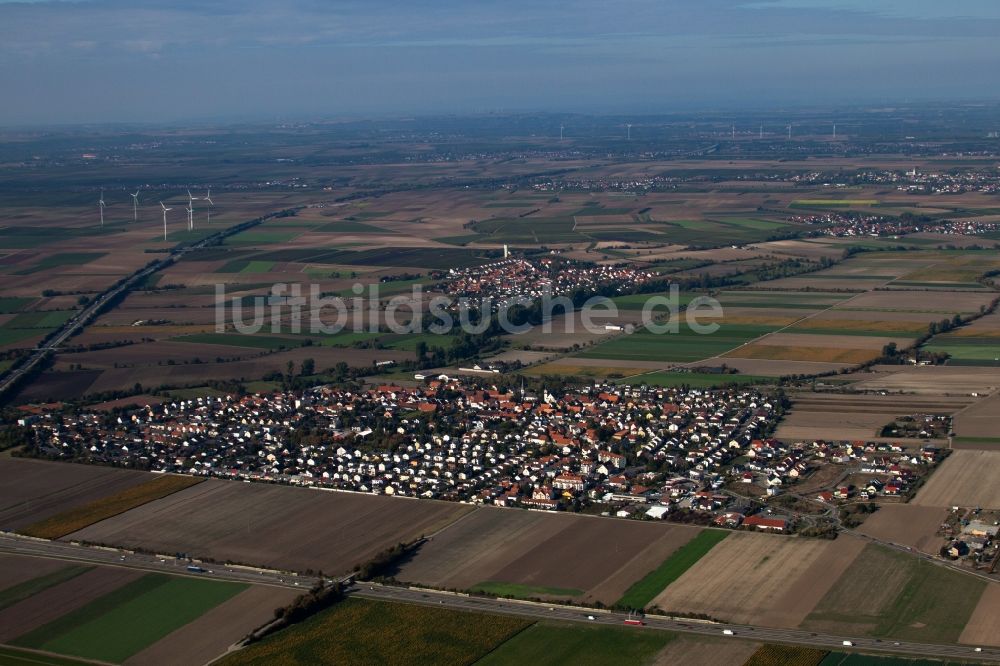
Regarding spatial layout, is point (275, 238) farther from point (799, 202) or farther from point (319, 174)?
point (319, 174)

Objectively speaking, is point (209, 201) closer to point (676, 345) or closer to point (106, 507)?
point (676, 345)

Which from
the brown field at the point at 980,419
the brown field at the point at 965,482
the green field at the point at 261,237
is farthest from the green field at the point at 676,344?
the green field at the point at 261,237

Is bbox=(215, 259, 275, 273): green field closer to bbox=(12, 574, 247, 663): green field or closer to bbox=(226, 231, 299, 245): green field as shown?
bbox=(226, 231, 299, 245): green field

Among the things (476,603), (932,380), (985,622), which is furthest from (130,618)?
(932,380)

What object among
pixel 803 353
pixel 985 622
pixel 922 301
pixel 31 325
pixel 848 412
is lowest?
pixel 31 325

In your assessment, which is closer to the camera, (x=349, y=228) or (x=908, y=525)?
(x=908, y=525)

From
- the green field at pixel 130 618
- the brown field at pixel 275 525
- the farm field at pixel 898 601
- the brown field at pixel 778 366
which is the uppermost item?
the brown field at pixel 778 366

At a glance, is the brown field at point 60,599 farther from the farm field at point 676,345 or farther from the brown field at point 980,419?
the farm field at point 676,345

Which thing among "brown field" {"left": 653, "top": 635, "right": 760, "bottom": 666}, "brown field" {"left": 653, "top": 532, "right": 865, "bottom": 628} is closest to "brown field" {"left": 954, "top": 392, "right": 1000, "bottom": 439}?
"brown field" {"left": 653, "top": 532, "right": 865, "bottom": 628}
